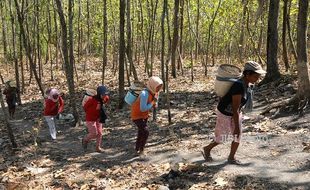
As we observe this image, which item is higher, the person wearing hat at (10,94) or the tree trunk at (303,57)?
the tree trunk at (303,57)

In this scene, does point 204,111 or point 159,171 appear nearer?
point 159,171

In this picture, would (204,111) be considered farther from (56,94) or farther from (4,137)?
(4,137)

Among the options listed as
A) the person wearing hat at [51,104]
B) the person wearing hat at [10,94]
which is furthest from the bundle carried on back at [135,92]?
the person wearing hat at [10,94]

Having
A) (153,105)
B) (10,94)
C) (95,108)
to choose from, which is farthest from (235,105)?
(10,94)

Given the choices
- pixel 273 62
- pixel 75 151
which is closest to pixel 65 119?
pixel 75 151

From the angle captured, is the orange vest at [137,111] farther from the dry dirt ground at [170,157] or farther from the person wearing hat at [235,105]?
the person wearing hat at [235,105]

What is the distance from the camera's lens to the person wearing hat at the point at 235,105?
5.96m

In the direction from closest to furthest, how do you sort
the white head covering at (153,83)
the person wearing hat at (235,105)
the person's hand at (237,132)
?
the person wearing hat at (235,105) → the person's hand at (237,132) → the white head covering at (153,83)

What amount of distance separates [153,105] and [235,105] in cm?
225

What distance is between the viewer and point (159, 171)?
22.7 ft

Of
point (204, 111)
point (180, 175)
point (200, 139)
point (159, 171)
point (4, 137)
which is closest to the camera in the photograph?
point (180, 175)

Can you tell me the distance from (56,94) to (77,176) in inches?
132

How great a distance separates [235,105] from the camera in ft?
19.7

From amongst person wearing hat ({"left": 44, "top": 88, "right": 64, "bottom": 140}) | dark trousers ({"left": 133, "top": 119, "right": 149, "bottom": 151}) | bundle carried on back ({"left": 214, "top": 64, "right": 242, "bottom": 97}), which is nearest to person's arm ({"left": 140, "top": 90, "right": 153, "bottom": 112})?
dark trousers ({"left": 133, "top": 119, "right": 149, "bottom": 151})
